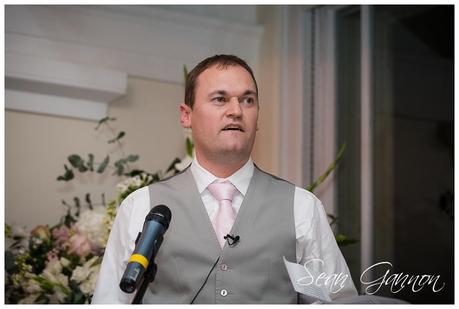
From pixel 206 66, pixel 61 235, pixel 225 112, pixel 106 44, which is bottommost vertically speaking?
pixel 61 235

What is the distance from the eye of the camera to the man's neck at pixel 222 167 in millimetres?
1555

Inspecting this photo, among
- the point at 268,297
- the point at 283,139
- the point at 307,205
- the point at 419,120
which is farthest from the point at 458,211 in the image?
the point at 419,120

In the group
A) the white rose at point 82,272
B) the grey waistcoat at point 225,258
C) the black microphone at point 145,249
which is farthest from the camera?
the white rose at point 82,272

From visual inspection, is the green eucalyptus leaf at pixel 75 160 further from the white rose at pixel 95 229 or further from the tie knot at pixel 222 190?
the tie knot at pixel 222 190

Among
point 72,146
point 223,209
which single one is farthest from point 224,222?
point 72,146

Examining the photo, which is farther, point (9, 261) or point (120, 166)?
point (120, 166)

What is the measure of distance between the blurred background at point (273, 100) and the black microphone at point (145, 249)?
148 centimetres

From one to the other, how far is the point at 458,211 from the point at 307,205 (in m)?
0.60

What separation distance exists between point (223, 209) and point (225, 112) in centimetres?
22

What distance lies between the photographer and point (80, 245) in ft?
7.79

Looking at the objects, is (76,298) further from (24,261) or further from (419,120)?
(419,120)

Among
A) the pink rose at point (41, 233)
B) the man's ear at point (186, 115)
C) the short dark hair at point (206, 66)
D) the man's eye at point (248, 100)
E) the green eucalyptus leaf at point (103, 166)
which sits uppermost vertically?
the short dark hair at point (206, 66)

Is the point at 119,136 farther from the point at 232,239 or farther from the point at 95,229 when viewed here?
the point at 232,239
